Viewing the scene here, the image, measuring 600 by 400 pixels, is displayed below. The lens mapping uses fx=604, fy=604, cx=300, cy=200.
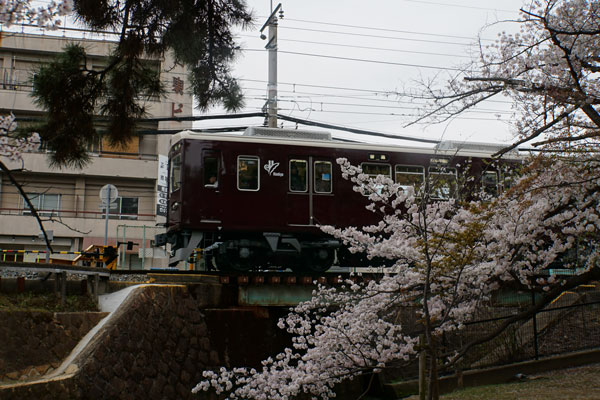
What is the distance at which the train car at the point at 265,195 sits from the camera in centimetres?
1322

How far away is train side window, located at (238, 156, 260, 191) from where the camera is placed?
44.2 feet

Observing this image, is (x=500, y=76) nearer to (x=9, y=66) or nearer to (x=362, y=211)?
(x=362, y=211)

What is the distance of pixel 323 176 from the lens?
552 inches

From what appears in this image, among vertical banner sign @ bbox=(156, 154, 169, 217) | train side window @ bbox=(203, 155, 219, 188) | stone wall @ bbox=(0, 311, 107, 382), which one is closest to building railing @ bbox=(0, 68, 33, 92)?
vertical banner sign @ bbox=(156, 154, 169, 217)

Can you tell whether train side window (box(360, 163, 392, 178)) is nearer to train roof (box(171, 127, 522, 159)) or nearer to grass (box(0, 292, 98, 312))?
train roof (box(171, 127, 522, 159))

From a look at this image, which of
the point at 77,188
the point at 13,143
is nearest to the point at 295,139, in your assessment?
the point at 13,143

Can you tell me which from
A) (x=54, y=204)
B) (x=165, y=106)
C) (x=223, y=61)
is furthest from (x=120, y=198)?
(x=223, y=61)

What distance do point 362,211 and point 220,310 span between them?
4002 millimetres

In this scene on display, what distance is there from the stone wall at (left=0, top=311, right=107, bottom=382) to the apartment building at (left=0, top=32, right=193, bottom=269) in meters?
14.5

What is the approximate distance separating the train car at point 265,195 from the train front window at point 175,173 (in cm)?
2

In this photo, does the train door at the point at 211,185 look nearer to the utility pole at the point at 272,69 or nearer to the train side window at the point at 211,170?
the train side window at the point at 211,170

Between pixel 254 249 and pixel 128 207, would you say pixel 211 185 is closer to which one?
pixel 254 249

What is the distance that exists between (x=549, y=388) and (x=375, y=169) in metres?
6.03

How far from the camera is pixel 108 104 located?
21.2 feet
